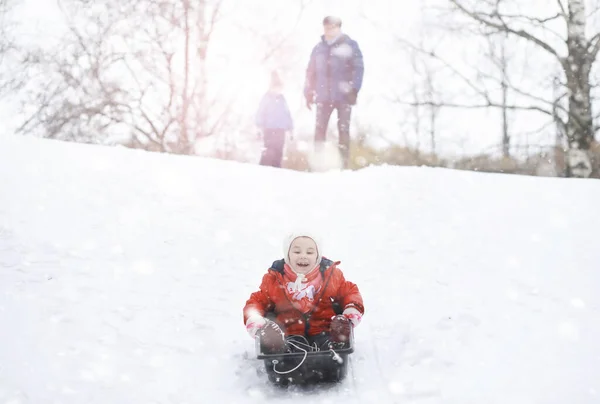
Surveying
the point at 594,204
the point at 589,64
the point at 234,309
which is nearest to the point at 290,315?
the point at 234,309

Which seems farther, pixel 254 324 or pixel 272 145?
pixel 272 145

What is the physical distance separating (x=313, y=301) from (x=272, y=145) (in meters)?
6.88

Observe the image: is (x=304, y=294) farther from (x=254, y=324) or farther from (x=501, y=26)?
(x=501, y=26)

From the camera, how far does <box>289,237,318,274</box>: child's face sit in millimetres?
3658

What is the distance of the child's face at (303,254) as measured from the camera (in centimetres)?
366

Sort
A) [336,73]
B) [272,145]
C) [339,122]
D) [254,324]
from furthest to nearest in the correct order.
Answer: [272,145] → [339,122] → [336,73] → [254,324]

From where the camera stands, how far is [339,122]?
8641 mm

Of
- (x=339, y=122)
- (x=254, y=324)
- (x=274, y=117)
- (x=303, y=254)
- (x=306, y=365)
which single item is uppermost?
(x=274, y=117)

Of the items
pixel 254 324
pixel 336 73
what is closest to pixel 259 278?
pixel 254 324

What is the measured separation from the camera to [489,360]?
11.0 ft

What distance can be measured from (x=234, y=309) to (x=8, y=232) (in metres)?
2.32

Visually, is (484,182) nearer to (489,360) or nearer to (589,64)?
(489,360)

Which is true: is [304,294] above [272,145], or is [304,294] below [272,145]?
below

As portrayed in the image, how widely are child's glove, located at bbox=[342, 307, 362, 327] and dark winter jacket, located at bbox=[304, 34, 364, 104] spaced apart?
5.45 metres
